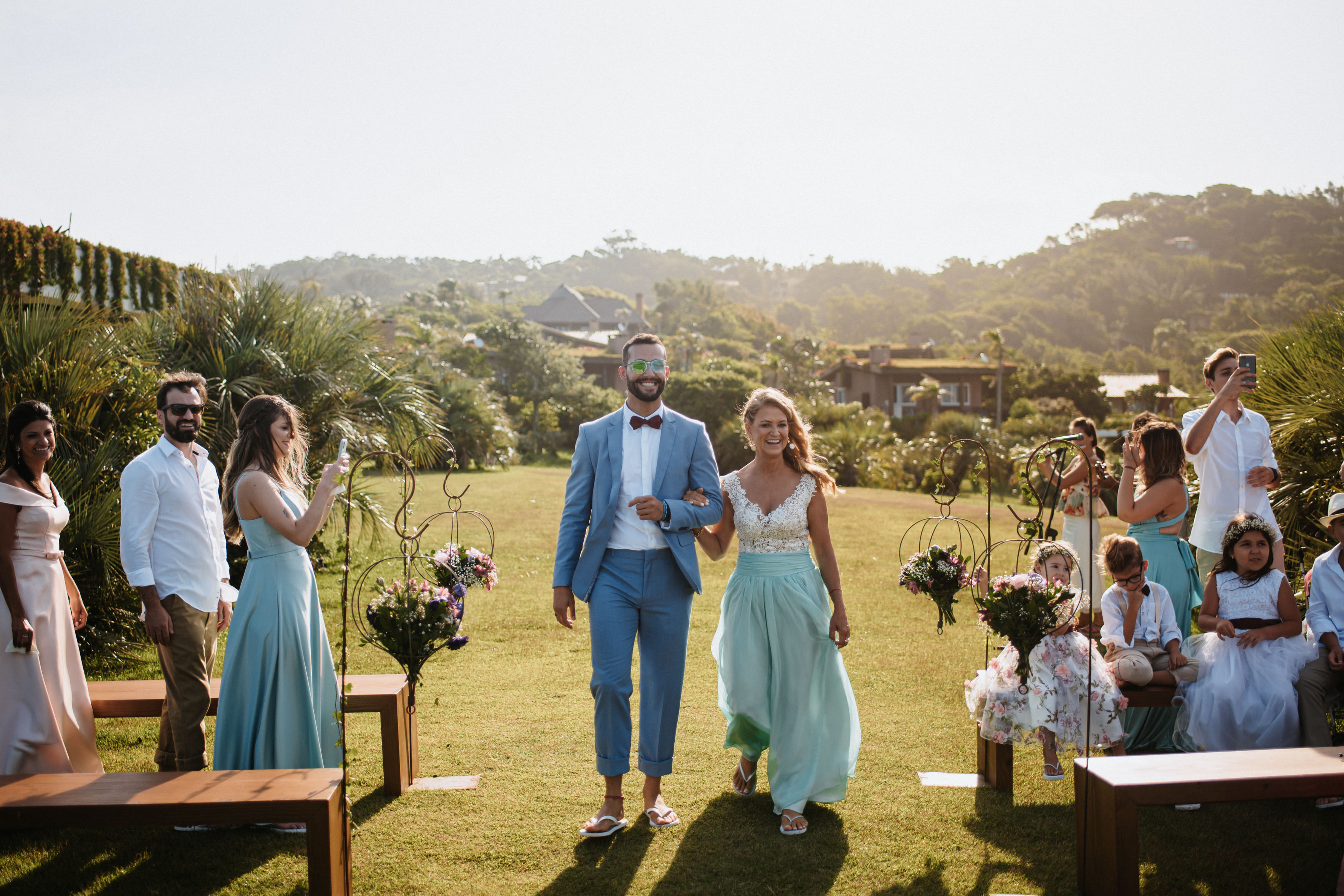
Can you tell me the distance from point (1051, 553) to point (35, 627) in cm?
526

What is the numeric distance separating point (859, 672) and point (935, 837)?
316 cm

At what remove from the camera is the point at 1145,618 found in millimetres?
5082

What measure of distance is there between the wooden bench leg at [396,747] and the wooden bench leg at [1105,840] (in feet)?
10.9

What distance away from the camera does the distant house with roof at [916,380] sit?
41.8 m

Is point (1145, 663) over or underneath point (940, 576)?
underneath

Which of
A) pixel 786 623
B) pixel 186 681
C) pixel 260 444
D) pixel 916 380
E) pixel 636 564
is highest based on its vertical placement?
pixel 916 380

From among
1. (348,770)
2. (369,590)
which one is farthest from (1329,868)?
(369,590)

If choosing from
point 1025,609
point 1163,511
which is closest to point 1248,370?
point 1163,511

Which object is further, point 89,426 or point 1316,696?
point 89,426

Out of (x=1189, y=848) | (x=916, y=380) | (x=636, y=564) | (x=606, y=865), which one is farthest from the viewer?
(x=916, y=380)

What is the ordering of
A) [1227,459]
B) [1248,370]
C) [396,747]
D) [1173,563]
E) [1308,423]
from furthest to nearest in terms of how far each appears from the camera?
[1308,423]
[1227,459]
[1173,563]
[1248,370]
[396,747]

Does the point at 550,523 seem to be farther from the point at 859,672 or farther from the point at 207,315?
the point at 859,672

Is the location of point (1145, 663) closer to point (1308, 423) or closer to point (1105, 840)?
point (1105, 840)

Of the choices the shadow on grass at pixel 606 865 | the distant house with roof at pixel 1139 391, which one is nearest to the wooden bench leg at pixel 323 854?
the shadow on grass at pixel 606 865
